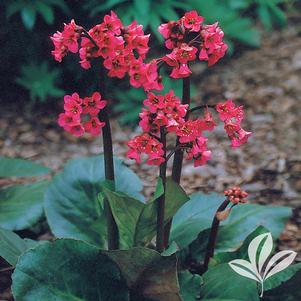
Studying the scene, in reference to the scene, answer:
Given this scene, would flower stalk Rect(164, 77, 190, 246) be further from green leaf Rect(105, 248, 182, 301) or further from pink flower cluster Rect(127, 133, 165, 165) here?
green leaf Rect(105, 248, 182, 301)

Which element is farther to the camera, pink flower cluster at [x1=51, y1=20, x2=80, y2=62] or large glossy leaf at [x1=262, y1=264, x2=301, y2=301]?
large glossy leaf at [x1=262, y1=264, x2=301, y2=301]

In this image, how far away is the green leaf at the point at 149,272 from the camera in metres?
2.10

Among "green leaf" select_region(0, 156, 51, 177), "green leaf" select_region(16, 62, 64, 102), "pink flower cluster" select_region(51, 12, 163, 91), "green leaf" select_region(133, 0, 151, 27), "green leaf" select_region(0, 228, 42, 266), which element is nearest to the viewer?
"pink flower cluster" select_region(51, 12, 163, 91)

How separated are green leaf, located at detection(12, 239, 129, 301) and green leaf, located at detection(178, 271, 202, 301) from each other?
22 cm

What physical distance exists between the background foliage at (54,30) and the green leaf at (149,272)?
1.95 metres

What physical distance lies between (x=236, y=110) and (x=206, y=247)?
79 cm

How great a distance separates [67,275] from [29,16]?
215cm

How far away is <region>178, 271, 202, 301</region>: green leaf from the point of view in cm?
235

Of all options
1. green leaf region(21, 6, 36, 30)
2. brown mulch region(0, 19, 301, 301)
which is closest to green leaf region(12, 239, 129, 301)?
brown mulch region(0, 19, 301, 301)

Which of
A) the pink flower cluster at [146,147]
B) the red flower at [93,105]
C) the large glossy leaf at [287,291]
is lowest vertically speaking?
the large glossy leaf at [287,291]

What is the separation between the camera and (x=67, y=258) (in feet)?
7.35

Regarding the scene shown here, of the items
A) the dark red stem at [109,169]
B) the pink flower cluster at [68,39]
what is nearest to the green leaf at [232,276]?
the dark red stem at [109,169]

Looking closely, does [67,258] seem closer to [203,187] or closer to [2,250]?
[2,250]
